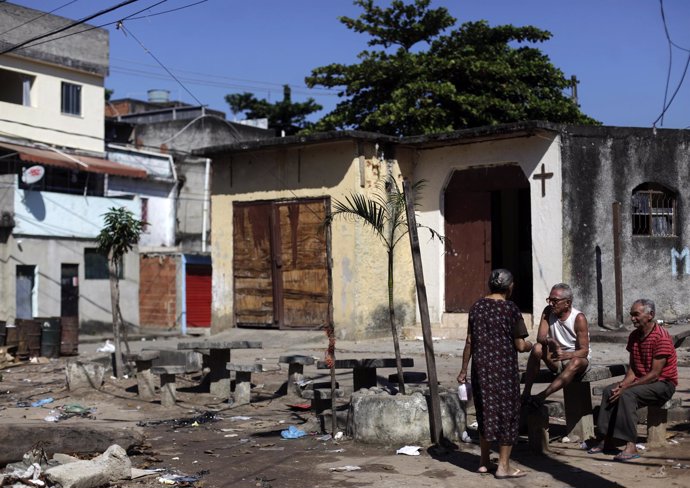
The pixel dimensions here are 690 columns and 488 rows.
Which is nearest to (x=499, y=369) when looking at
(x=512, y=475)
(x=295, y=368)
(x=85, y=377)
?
(x=512, y=475)

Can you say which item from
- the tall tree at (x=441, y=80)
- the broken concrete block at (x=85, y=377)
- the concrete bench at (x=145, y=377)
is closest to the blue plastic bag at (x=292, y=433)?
the concrete bench at (x=145, y=377)

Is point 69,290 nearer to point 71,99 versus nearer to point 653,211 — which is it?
point 71,99

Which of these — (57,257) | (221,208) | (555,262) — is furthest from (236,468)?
(57,257)

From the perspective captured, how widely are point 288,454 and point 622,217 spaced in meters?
10.3

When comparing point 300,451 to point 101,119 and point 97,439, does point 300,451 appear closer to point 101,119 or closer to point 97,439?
point 97,439

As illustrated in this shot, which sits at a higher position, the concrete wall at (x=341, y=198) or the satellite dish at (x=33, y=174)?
the satellite dish at (x=33, y=174)

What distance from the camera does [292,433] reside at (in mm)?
9367

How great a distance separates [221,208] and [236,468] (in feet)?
40.7

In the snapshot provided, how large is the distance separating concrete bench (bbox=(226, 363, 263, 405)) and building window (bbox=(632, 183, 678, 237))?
8.69 meters

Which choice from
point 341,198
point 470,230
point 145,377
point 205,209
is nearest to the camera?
point 145,377

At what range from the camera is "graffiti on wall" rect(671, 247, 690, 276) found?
17094 millimetres

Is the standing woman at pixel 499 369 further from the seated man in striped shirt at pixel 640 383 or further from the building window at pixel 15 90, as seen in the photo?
the building window at pixel 15 90

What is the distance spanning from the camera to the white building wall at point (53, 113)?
1211 inches

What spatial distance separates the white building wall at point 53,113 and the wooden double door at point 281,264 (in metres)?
14.5
